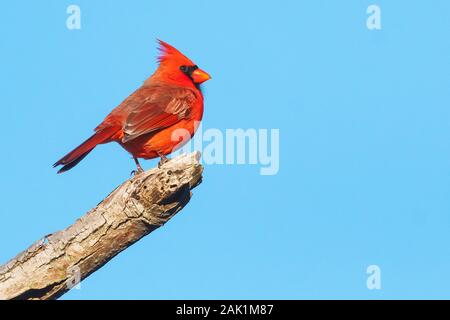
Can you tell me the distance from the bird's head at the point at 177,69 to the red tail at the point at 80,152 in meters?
1.01

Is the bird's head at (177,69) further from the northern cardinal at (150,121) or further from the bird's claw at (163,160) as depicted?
the bird's claw at (163,160)

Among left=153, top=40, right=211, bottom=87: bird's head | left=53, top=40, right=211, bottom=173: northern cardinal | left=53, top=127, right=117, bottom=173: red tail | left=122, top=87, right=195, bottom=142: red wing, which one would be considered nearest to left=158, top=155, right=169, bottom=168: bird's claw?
left=53, top=40, right=211, bottom=173: northern cardinal

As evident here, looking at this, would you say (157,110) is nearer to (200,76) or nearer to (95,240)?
(200,76)

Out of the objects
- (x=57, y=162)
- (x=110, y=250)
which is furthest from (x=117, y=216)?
(x=57, y=162)

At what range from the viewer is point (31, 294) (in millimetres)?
3506

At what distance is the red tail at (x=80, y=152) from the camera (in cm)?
433

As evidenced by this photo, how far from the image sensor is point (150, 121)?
15.4ft

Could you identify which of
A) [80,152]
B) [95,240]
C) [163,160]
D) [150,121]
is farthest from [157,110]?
[95,240]

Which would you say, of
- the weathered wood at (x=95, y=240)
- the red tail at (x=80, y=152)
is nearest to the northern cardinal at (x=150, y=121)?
the red tail at (x=80, y=152)

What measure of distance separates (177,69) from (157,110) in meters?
0.70

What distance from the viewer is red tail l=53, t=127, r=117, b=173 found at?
433cm

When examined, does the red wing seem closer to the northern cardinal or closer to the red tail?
the northern cardinal
